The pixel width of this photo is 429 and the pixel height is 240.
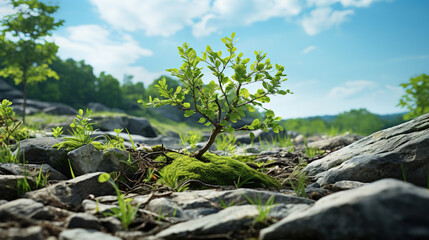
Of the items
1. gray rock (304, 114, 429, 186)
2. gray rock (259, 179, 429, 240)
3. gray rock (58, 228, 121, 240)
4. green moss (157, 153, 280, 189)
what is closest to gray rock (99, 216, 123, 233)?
gray rock (58, 228, 121, 240)

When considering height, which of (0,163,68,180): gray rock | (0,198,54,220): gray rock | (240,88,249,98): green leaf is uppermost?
(240,88,249,98): green leaf

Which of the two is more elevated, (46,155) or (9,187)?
(46,155)

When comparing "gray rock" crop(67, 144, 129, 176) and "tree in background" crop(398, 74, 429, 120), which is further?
"tree in background" crop(398, 74, 429, 120)

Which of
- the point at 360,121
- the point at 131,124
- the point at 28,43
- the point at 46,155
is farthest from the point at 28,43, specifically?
the point at 360,121

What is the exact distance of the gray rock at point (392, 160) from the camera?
333 cm

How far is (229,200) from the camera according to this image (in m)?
2.57

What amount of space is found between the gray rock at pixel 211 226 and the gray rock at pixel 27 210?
0.94 meters

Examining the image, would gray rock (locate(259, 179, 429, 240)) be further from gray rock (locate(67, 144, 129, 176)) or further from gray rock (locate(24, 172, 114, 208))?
gray rock (locate(67, 144, 129, 176))

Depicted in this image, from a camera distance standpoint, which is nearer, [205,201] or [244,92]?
[205,201]

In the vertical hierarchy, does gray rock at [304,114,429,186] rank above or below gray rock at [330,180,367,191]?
above

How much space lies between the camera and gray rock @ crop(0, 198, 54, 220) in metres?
2.21

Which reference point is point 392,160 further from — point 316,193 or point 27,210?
point 27,210

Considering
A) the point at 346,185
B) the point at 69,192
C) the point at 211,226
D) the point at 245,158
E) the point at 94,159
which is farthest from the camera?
the point at 245,158

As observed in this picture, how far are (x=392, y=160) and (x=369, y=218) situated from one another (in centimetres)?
226
